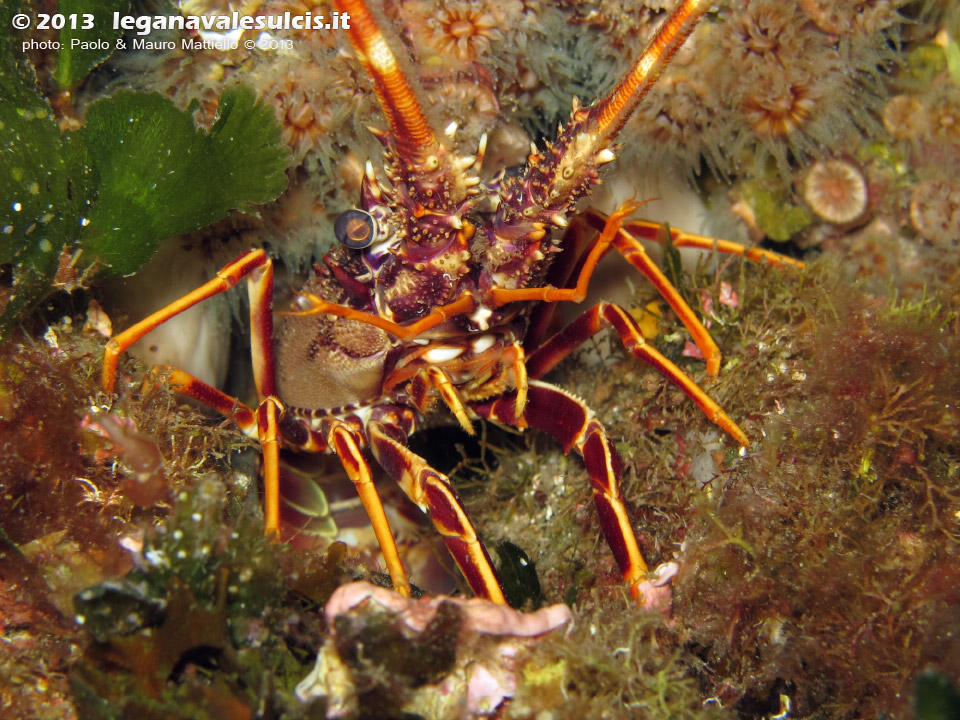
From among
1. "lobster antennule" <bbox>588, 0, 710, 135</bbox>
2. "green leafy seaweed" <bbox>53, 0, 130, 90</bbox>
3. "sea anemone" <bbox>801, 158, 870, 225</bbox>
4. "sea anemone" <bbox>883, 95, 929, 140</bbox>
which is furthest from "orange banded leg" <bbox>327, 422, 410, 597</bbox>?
"sea anemone" <bbox>883, 95, 929, 140</bbox>

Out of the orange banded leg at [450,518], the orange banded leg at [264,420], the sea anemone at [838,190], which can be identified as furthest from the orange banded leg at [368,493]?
the sea anemone at [838,190]

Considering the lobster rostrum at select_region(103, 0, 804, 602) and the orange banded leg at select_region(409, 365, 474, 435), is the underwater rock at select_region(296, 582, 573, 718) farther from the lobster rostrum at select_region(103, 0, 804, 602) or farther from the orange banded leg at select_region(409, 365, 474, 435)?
the orange banded leg at select_region(409, 365, 474, 435)

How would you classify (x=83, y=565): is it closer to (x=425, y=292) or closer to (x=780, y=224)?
(x=425, y=292)

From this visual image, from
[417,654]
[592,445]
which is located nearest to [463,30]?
[592,445]

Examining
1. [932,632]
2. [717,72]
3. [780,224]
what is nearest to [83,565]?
[932,632]

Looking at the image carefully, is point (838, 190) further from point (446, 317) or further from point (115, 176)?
point (115, 176)

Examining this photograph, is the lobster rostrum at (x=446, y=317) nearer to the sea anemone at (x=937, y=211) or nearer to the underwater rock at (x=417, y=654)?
the underwater rock at (x=417, y=654)
